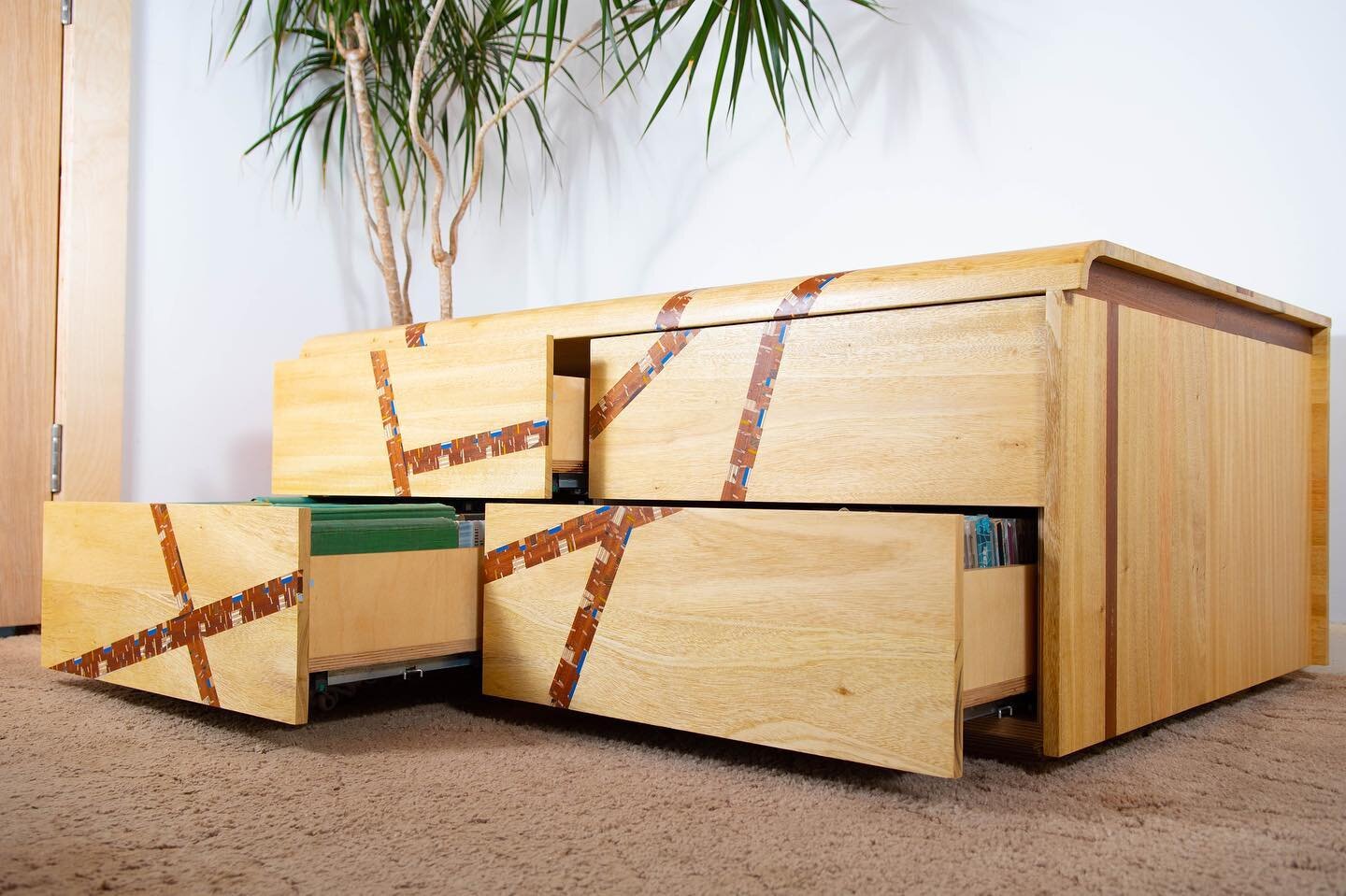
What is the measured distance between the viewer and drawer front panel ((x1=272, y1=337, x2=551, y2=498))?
4.73 ft

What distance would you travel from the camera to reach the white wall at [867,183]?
6.14ft

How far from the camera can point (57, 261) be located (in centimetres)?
209

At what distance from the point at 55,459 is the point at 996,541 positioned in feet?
5.79

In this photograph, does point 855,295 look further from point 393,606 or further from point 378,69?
point 378,69

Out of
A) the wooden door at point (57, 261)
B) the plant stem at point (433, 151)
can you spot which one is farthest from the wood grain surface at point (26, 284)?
the plant stem at point (433, 151)

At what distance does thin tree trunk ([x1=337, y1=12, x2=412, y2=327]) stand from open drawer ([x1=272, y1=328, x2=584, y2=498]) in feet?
1.42

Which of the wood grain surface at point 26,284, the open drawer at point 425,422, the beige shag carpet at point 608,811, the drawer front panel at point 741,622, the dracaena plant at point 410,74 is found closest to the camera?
the beige shag carpet at point 608,811

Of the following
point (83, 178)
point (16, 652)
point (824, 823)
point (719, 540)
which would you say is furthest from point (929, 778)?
point (83, 178)

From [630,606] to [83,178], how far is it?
61.3 inches

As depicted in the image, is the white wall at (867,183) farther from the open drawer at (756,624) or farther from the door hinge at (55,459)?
the open drawer at (756,624)

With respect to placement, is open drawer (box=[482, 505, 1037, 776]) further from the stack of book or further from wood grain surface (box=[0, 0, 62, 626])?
wood grain surface (box=[0, 0, 62, 626])

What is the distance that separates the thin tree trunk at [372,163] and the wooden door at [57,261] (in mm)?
427

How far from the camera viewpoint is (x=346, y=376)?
1732 millimetres

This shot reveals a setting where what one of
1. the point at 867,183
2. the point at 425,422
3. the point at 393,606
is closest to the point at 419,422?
the point at 425,422
